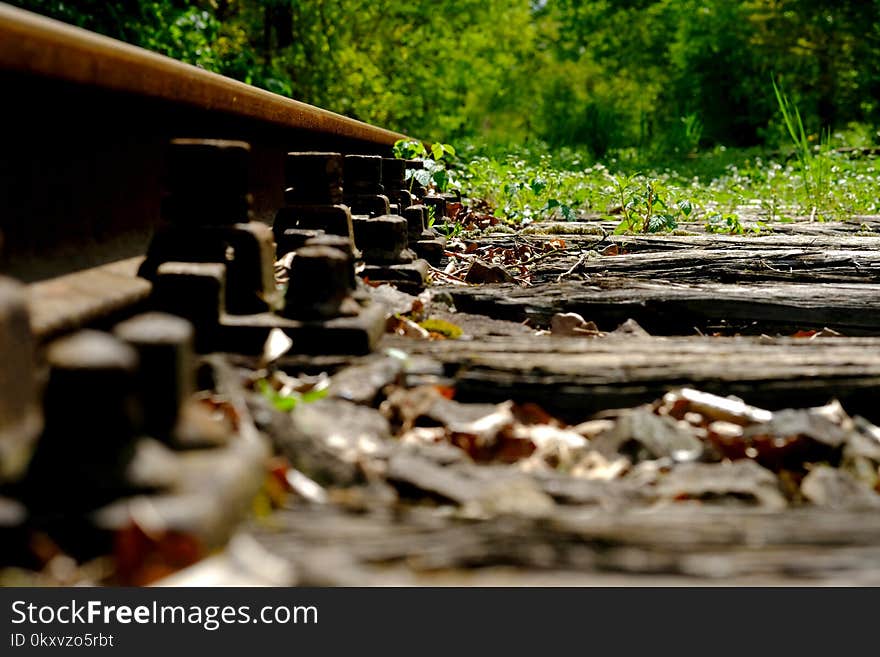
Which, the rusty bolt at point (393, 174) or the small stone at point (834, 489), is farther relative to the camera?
the rusty bolt at point (393, 174)

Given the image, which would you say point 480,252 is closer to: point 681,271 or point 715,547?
point 681,271

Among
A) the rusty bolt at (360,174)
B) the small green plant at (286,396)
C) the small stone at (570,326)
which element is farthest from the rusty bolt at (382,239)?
the small green plant at (286,396)

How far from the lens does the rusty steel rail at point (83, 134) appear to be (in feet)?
5.75

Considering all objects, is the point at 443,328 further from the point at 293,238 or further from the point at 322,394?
the point at 322,394

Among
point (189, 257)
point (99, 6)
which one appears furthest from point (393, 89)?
point (189, 257)

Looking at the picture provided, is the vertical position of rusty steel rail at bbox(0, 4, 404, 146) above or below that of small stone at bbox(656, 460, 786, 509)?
above

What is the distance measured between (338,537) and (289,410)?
48cm

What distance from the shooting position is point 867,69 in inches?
1015

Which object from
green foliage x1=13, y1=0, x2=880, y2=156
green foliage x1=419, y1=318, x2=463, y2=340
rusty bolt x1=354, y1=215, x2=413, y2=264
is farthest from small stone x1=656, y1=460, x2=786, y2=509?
green foliage x1=13, y1=0, x2=880, y2=156

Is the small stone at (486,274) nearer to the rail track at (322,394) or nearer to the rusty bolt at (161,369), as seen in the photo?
the rail track at (322,394)

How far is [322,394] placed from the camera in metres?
1.83

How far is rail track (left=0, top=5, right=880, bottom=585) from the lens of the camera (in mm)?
1158

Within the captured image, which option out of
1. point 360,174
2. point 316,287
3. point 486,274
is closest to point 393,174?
point 360,174

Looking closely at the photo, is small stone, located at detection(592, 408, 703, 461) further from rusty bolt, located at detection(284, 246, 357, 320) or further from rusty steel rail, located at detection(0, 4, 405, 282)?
rusty steel rail, located at detection(0, 4, 405, 282)
